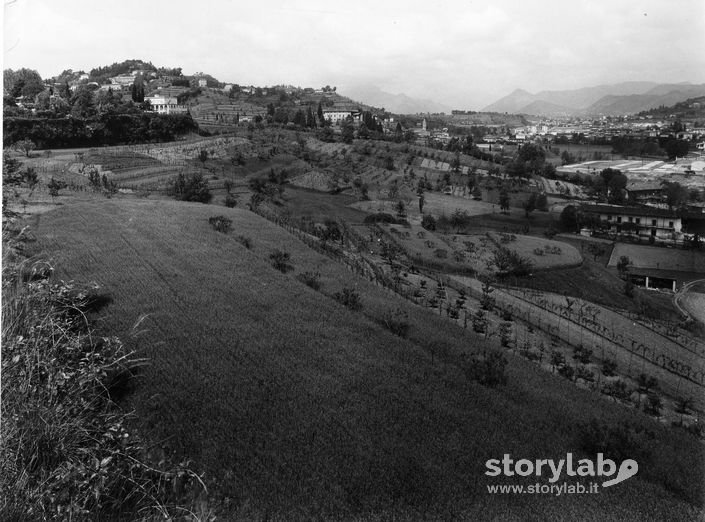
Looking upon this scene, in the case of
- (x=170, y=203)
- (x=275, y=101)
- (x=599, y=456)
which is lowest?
(x=599, y=456)

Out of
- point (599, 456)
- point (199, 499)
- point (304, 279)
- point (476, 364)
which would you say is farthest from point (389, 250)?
point (199, 499)

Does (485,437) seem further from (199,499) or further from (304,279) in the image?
(304,279)

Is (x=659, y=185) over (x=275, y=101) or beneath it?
beneath

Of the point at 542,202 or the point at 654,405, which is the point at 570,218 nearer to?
the point at 542,202

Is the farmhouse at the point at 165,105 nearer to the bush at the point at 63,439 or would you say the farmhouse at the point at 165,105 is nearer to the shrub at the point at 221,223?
the shrub at the point at 221,223

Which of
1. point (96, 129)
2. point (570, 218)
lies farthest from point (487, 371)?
point (96, 129)

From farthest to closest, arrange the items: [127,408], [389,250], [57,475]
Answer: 1. [389,250]
2. [127,408]
3. [57,475]

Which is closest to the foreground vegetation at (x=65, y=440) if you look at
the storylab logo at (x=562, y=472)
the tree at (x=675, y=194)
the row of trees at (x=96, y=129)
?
the storylab logo at (x=562, y=472)
